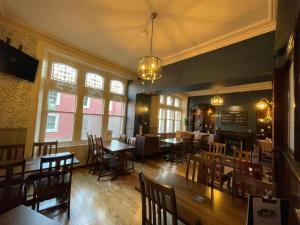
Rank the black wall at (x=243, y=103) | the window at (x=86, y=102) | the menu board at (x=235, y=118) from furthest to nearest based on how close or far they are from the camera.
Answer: the menu board at (x=235, y=118) < the black wall at (x=243, y=103) < the window at (x=86, y=102)

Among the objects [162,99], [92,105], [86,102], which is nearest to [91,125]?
[92,105]

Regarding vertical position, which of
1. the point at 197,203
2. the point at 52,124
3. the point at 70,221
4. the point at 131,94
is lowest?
the point at 70,221

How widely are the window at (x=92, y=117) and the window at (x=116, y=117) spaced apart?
1.33ft

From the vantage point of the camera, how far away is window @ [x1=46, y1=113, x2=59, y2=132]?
414cm

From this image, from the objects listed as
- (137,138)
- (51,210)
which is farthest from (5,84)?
(137,138)

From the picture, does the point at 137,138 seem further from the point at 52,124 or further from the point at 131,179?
the point at 52,124

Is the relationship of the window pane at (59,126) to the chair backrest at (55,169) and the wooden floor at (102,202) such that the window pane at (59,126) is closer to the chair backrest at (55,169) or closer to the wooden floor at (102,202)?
the wooden floor at (102,202)

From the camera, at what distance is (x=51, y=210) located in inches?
95.7

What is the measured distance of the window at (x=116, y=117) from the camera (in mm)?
5637

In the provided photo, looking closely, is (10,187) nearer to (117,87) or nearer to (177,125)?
(117,87)

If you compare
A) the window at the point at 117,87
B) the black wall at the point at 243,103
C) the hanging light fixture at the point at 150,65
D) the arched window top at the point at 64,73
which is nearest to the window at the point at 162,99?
the window at the point at 117,87

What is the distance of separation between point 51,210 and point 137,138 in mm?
3344

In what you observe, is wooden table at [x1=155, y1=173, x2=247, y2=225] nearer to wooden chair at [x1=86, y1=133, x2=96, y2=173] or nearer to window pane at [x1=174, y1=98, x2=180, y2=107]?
wooden chair at [x1=86, y1=133, x2=96, y2=173]

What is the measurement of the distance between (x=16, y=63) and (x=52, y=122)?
1748 millimetres
